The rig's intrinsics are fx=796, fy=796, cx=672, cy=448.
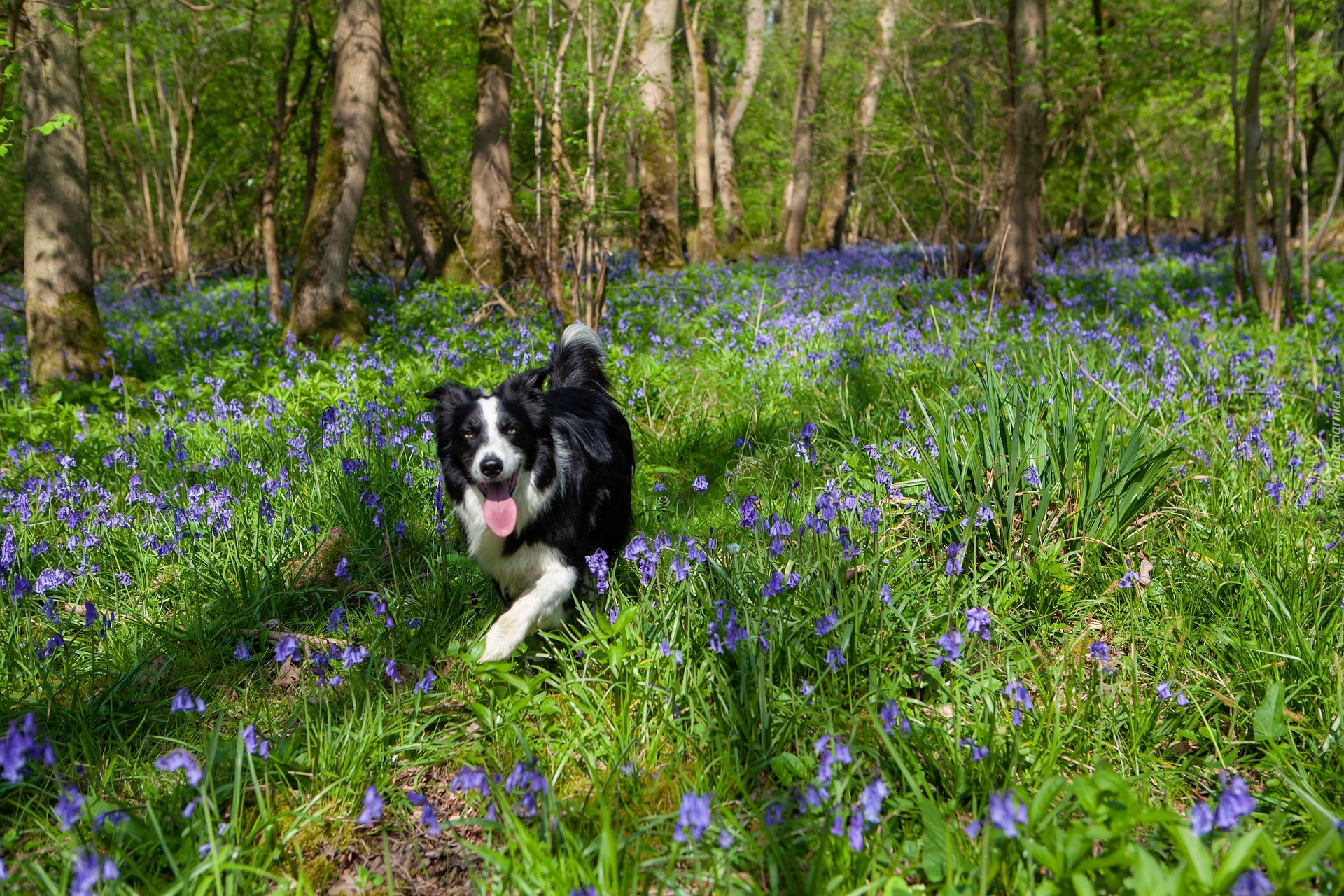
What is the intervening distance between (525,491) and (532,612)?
0.47 m

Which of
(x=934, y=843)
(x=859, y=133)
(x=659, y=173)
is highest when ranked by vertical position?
(x=859, y=133)

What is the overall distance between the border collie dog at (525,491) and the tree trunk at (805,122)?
41.1 ft

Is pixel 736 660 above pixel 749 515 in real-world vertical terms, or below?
below

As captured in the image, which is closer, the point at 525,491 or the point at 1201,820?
the point at 1201,820

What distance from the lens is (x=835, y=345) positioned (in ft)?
19.4

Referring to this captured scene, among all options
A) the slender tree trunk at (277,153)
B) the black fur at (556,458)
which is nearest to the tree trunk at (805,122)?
the slender tree trunk at (277,153)

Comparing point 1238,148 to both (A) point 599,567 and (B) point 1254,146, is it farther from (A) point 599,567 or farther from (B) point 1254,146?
(A) point 599,567

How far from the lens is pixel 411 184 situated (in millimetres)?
11555

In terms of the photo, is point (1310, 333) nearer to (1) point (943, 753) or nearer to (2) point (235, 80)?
(1) point (943, 753)

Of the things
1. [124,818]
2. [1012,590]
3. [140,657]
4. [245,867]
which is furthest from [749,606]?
[140,657]

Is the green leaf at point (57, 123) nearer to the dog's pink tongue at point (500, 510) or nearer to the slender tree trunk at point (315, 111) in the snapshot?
the dog's pink tongue at point (500, 510)

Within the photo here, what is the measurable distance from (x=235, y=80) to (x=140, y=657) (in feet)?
51.9

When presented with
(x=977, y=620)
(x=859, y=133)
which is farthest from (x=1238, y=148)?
(x=977, y=620)

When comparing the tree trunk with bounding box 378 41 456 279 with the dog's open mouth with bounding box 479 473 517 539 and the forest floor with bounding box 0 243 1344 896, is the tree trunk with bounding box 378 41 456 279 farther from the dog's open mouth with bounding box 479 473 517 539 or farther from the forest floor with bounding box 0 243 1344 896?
the dog's open mouth with bounding box 479 473 517 539
